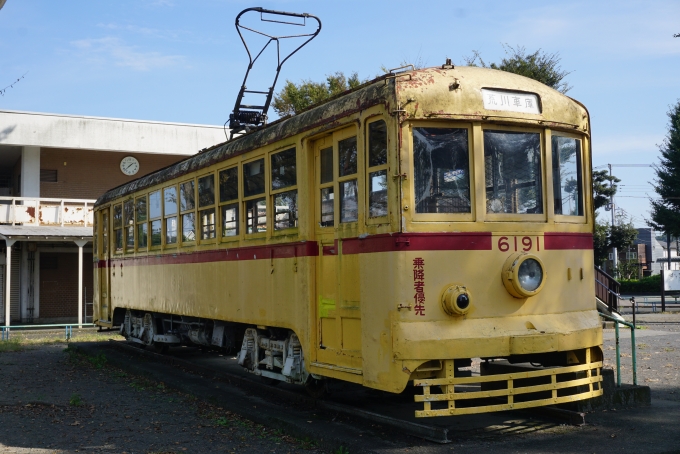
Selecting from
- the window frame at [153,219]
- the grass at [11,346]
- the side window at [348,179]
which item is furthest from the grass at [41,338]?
the side window at [348,179]

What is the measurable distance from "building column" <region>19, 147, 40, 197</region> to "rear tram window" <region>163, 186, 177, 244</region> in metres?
16.5

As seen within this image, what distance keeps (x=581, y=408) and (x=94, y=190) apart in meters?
24.2

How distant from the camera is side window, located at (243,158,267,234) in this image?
28.7ft

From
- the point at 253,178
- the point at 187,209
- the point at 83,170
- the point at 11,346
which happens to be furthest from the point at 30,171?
the point at 253,178

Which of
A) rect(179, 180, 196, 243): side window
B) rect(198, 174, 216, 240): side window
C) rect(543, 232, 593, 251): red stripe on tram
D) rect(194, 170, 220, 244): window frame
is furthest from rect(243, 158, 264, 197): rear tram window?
rect(543, 232, 593, 251): red stripe on tram

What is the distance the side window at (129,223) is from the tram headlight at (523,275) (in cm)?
892

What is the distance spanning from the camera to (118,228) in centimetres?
1487

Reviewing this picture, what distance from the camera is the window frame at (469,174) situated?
6430 mm

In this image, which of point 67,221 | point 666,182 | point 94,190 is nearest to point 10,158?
point 94,190

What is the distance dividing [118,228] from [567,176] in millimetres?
10123

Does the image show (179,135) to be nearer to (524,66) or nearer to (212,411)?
(524,66)

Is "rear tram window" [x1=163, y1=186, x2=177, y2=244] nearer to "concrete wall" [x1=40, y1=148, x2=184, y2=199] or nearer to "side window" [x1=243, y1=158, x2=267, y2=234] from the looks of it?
"side window" [x1=243, y1=158, x2=267, y2=234]

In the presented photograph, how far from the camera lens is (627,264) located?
4625 cm

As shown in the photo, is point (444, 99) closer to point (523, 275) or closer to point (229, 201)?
point (523, 275)
